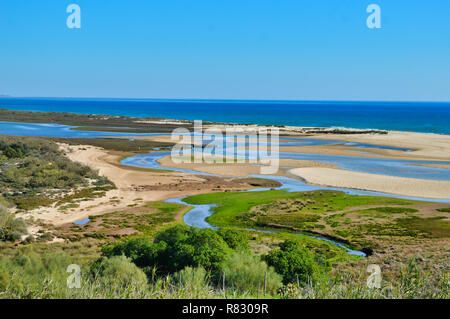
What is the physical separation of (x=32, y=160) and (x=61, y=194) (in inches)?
649

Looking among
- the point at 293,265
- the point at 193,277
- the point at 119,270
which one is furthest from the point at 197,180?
the point at 193,277

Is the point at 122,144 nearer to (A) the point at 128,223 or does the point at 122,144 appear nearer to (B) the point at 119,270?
(A) the point at 128,223

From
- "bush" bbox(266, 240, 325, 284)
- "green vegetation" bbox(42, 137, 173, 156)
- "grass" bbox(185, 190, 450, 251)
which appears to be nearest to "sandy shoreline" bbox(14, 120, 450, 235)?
"green vegetation" bbox(42, 137, 173, 156)

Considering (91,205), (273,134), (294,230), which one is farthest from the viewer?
(273,134)

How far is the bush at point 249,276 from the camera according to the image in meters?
18.3

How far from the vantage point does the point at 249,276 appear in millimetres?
18781

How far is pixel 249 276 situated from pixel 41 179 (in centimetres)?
3811

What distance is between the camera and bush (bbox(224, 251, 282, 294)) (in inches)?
722

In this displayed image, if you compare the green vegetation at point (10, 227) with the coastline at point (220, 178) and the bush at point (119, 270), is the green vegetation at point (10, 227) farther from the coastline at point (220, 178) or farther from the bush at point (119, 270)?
the bush at point (119, 270)

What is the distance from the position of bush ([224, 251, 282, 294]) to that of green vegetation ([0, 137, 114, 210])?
88.7 ft

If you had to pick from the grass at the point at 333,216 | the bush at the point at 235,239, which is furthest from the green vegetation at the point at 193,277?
the grass at the point at 333,216

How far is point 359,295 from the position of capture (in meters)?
12.2
